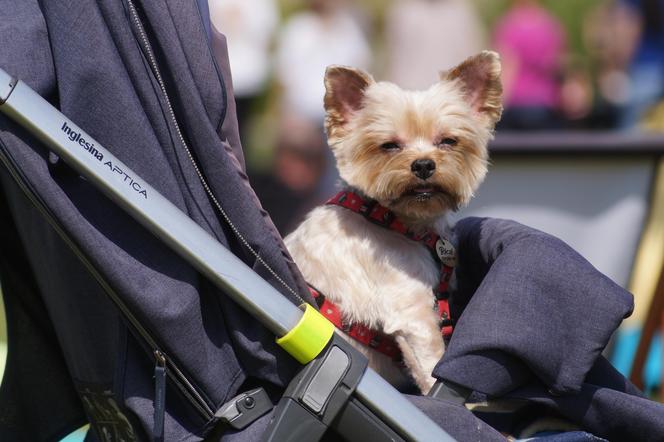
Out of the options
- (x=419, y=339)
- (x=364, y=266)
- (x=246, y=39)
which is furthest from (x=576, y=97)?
(x=419, y=339)

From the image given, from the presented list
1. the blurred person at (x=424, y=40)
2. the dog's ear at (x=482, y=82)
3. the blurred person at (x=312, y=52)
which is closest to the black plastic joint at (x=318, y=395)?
the dog's ear at (x=482, y=82)

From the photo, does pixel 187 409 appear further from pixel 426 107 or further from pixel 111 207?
pixel 426 107

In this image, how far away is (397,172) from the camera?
109 inches

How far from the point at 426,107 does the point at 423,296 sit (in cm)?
57

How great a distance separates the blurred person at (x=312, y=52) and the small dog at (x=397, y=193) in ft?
8.17

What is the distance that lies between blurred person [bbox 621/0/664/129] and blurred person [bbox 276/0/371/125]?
2183 millimetres

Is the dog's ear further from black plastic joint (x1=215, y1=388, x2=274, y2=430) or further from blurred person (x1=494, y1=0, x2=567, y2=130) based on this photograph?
blurred person (x1=494, y1=0, x2=567, y2=130)

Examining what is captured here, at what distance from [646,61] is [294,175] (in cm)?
287

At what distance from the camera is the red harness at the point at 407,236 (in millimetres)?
2619

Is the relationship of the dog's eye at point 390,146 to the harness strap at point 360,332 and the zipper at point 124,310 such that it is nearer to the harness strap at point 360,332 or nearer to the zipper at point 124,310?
the harness strap at point 360,332

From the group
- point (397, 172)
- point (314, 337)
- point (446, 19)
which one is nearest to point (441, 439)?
point (314, 337)

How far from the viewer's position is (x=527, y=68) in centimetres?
658

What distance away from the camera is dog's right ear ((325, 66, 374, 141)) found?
283 cm

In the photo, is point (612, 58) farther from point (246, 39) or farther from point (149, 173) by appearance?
point (149, 173)
